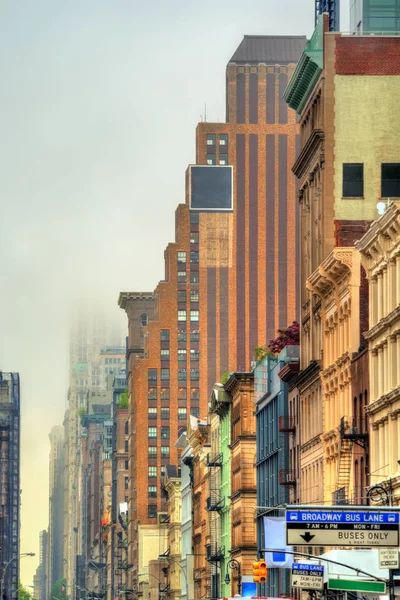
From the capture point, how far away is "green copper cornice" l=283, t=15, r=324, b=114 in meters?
102

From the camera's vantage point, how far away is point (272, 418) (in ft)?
396

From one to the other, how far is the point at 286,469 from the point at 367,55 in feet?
94.0

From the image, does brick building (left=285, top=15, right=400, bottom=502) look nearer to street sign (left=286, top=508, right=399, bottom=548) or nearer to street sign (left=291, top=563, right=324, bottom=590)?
street sign (left=291, top=563, right=324, bottom=590)

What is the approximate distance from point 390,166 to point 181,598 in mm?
103887

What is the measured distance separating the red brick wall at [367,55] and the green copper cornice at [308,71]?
1.50 m

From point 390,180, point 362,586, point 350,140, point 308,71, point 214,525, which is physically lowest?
point 362,586

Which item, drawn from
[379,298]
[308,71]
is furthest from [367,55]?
[379,298]

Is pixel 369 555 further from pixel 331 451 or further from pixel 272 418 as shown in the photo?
pixel 272 418

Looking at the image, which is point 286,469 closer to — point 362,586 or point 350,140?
point 350,140

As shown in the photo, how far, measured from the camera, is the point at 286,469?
112 meters

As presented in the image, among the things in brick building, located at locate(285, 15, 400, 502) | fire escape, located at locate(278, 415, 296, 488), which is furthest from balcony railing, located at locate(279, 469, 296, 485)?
brick building, located at locate(285, 15, 400, 502)

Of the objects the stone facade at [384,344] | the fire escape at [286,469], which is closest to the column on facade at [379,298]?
the stone facade at [384,344]

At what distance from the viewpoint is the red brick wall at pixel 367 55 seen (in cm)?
9925

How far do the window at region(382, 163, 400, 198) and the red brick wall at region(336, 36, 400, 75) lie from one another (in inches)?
217
